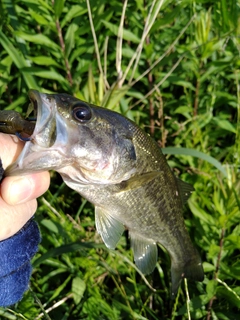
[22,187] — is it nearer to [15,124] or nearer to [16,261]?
[15,124]

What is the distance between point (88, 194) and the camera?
83.8 inches

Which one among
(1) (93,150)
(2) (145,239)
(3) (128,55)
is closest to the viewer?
(1) (93,150)

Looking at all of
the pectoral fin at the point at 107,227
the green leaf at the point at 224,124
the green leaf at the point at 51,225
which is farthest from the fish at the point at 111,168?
the green leaf at the point at 224,124

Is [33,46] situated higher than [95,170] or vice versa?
[95,170]

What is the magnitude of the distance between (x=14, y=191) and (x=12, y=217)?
0.49ft

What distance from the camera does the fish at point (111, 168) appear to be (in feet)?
5.87

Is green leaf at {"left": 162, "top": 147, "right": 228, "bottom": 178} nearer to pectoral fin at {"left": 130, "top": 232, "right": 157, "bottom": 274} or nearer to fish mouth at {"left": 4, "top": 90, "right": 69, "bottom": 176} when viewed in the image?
pectoral fin at {"left": 130, "top": 232, "right": 157, "bottom": 274}

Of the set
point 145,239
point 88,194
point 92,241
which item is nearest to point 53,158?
point 88,194

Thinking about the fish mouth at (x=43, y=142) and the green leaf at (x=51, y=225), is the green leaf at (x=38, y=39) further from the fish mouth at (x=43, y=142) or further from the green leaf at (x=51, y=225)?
the fish mouth at (x=43, y=142)

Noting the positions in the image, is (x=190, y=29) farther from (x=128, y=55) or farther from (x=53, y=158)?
(x=53, y=158)

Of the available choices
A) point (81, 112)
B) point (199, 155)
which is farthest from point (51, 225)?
point (81, 112)

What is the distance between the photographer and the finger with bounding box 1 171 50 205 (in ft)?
5.74

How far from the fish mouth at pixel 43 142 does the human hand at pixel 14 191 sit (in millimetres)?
40

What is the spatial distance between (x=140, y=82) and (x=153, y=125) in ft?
1.16
